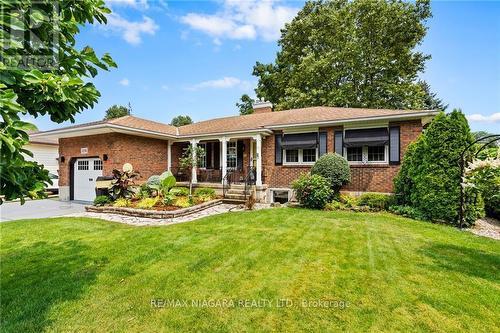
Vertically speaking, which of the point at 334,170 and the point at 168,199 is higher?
the point at 334,170

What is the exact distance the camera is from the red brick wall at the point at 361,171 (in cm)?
984

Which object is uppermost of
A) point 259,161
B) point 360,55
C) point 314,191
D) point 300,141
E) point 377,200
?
point 360,55

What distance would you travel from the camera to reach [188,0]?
763 cm

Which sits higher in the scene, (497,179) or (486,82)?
(486,82)

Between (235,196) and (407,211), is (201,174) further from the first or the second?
(407,211)

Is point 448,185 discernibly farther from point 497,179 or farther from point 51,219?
point 51,219

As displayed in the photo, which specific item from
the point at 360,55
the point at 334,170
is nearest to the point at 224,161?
the point at 334,170

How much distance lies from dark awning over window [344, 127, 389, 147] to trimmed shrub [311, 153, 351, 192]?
98cm

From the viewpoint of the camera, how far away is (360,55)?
2131 cm

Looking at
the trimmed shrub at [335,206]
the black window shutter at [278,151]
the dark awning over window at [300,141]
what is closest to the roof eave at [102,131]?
the black window shutter at [278,151]

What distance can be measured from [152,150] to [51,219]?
246 inches

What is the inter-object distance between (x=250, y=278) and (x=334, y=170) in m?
7.05

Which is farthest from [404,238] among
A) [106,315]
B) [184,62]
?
[184,62]

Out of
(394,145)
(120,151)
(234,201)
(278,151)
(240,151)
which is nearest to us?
(394,145)
